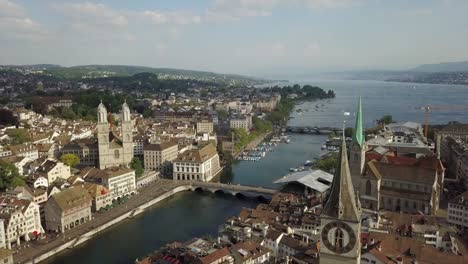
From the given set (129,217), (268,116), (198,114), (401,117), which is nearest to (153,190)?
(129,217)

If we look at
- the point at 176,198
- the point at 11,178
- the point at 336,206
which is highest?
the point at 336,206

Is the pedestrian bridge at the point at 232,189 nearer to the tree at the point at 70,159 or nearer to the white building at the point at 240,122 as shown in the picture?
the tree at the point at 70,159

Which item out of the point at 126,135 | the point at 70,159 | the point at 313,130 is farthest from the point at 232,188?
the point at 313,130

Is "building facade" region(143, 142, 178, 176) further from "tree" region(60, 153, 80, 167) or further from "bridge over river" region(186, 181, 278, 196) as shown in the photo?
"tree" region(60, 153, 80, 167)

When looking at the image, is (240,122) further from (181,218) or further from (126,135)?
(181,218)

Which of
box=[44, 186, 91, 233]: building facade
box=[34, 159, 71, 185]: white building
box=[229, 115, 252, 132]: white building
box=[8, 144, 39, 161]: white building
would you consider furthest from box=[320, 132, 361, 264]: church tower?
box=[229, 115, 252, 132]: white building

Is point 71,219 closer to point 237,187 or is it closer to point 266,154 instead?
point 237,187
